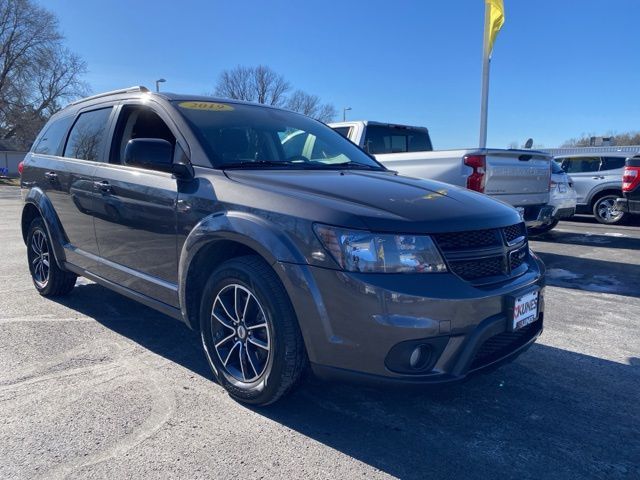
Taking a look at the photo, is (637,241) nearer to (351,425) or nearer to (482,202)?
(482,202)

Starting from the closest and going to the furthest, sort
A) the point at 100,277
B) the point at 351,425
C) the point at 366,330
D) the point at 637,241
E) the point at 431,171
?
the point at 366,330, the point at 351,425, the point at 100,277, the point at 431,171, the point at 637,241

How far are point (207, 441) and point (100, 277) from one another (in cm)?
205

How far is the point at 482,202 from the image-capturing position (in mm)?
3105

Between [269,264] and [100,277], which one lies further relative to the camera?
[100,277]

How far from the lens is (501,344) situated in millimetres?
2822

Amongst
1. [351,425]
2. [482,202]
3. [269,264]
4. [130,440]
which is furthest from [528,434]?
[130,440]

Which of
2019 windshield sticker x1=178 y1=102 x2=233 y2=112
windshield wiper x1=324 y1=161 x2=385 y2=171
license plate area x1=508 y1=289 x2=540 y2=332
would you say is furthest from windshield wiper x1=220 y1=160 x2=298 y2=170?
license plate area x1=508 y1=289 x2=540 y2=332

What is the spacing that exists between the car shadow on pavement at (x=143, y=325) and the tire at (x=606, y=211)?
37.9 ft

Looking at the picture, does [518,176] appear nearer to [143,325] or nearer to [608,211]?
[143,325]

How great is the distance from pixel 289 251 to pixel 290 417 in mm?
958

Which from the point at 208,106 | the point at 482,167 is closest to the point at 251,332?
the point at 208,106

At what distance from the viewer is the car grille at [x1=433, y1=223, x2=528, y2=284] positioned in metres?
2.59

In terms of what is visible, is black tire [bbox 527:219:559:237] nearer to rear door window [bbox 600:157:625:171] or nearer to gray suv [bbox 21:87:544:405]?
gray suv [bbox 21:87:544:405]

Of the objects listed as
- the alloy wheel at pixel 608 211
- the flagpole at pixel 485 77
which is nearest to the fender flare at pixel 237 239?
the flagpole at pixel 485 77
